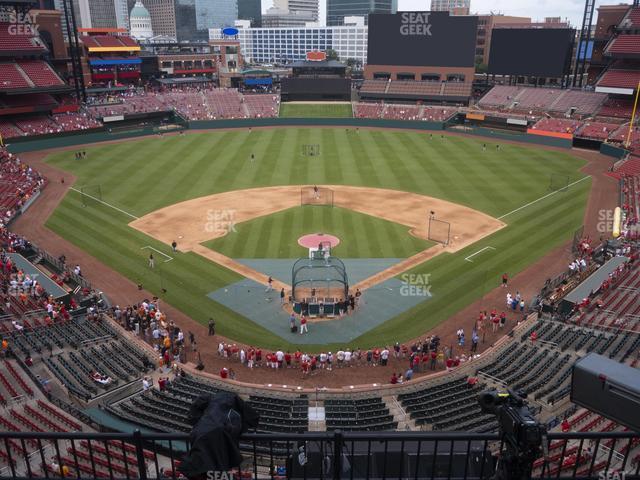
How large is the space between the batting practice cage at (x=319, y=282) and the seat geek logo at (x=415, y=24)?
73550 mm

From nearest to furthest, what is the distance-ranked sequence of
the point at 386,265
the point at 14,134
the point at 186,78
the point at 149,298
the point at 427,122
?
the point at 149,298
the point at 386,265
the point at 14,134
the point at 427,122
the point at 186,78

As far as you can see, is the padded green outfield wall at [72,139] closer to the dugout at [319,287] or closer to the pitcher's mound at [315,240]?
the pitcher's mound at [315,240]

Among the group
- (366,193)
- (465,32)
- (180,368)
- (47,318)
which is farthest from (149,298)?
(465,32)

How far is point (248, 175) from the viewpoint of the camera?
57156 millimetres

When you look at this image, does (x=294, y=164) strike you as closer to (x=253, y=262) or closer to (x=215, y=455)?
(x=253, y=262)

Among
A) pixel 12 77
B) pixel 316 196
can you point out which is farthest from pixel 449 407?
pixel 12 77

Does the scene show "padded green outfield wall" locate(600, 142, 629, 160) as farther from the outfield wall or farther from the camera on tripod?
the camera on tripod

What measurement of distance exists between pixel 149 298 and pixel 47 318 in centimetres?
585

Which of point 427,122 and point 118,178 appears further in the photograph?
point 427,122

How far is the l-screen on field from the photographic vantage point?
3041 centimetres

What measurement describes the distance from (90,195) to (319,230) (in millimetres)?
23974

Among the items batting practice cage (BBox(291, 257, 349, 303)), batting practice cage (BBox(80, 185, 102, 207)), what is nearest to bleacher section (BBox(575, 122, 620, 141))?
batting practice cage (BBox(291, 257, 349, 303))

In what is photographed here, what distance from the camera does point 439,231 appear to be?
40.7 meters

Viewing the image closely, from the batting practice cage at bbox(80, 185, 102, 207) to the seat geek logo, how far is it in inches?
2609
